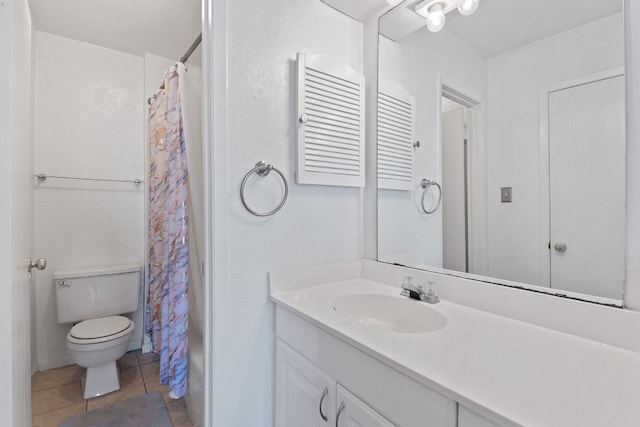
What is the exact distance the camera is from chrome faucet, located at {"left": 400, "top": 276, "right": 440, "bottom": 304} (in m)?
1.13

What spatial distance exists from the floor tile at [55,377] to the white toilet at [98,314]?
29cm

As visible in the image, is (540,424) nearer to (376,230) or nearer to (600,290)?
(600,290)

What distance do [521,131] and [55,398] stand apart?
280cm

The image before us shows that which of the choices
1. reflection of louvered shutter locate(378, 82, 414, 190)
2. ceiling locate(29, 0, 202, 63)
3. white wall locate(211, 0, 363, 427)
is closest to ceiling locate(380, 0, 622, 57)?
reflection of louvered shutter locate(378, 82, 414, 190)

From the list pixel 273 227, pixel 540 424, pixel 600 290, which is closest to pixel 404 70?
pixel 273 227

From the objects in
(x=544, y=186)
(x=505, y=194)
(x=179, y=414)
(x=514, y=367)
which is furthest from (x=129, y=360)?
(x=544, y=186)

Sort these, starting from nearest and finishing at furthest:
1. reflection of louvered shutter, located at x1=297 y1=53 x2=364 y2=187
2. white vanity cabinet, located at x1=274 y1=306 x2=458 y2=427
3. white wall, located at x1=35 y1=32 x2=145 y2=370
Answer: white vanity cabinet, located at x1=274 y1=306 x2=458 y2=427, reflection of louvered shutter, located at x1=297 y1=53 x2=364 y2=187, white wall, located at x1=35 y1=32 x2=145 y2=370

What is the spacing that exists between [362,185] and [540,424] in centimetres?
113

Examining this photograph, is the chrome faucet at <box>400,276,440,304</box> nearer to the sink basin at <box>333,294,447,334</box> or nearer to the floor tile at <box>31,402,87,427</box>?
the sink basin at <box>333,294,447,334</box>

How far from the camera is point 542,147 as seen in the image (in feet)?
3.17

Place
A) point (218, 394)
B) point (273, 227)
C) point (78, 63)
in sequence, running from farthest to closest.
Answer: point (78, 63) → point (273, 227) → point (218, 394)

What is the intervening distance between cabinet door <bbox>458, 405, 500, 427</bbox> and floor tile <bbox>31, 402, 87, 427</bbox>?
81.9 inches

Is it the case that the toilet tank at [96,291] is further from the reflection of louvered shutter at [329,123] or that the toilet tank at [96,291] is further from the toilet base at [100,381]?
the reflection of louvered shutter at [329,123]

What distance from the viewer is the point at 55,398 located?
5.91ft
